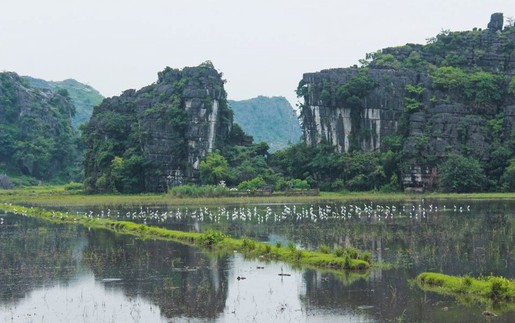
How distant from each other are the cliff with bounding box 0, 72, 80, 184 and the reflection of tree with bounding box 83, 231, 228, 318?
333ft

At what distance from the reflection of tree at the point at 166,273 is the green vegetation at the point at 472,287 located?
611 cm

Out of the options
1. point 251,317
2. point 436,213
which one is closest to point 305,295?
point 251,317

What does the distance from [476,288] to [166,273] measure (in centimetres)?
1109

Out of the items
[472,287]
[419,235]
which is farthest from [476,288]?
[419,235]

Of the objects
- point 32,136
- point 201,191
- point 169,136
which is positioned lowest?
point 201,191

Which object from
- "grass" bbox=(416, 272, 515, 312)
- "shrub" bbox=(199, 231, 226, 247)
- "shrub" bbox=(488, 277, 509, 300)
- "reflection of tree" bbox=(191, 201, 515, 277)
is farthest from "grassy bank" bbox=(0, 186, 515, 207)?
"shrub" bbox=(488, 277, 509, 300)

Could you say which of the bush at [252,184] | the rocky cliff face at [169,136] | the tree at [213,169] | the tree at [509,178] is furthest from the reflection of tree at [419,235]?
the rocky cliff face at [169,136]

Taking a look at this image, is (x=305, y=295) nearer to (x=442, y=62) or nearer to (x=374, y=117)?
(x=374, y=117)

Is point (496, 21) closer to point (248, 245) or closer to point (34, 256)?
point (248, 245)

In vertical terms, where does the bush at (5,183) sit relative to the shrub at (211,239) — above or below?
above

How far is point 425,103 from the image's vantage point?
97438mm

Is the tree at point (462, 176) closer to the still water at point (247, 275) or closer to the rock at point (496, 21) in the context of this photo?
the rock at point (496, 21)

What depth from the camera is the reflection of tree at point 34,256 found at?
2783 cm

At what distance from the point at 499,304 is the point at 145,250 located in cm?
1856
